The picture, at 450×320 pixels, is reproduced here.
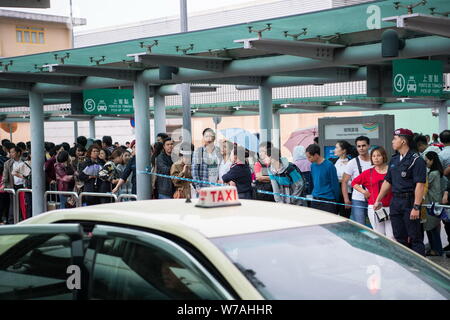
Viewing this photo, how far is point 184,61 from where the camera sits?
1361cm

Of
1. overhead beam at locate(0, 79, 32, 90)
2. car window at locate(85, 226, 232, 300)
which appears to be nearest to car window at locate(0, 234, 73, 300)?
car window at locate(85, 226, 232, 300)

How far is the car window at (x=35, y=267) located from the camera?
421 centimetres

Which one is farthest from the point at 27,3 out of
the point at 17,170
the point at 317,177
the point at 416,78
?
the point at 416,78

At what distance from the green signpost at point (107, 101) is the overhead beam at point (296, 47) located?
8.81m

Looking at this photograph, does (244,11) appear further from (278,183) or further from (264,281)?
(264,281)

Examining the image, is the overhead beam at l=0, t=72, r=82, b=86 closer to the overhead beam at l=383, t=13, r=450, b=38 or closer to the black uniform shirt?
the overhead beam at l=383, t=13, r=450, b=38

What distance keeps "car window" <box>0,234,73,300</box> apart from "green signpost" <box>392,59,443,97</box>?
38.1 feet

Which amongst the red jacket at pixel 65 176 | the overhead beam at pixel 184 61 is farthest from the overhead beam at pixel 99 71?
the red jacket at pixel 65 176

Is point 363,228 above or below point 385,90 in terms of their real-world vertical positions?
below

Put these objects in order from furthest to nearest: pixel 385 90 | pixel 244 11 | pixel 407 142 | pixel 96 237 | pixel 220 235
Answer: pixel 244 11 → pixel 385 90 → pixel 407 142 → pixel 96 237 → pixel 220 235

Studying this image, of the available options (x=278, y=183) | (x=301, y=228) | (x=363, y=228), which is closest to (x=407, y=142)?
(x=278, y=183)
